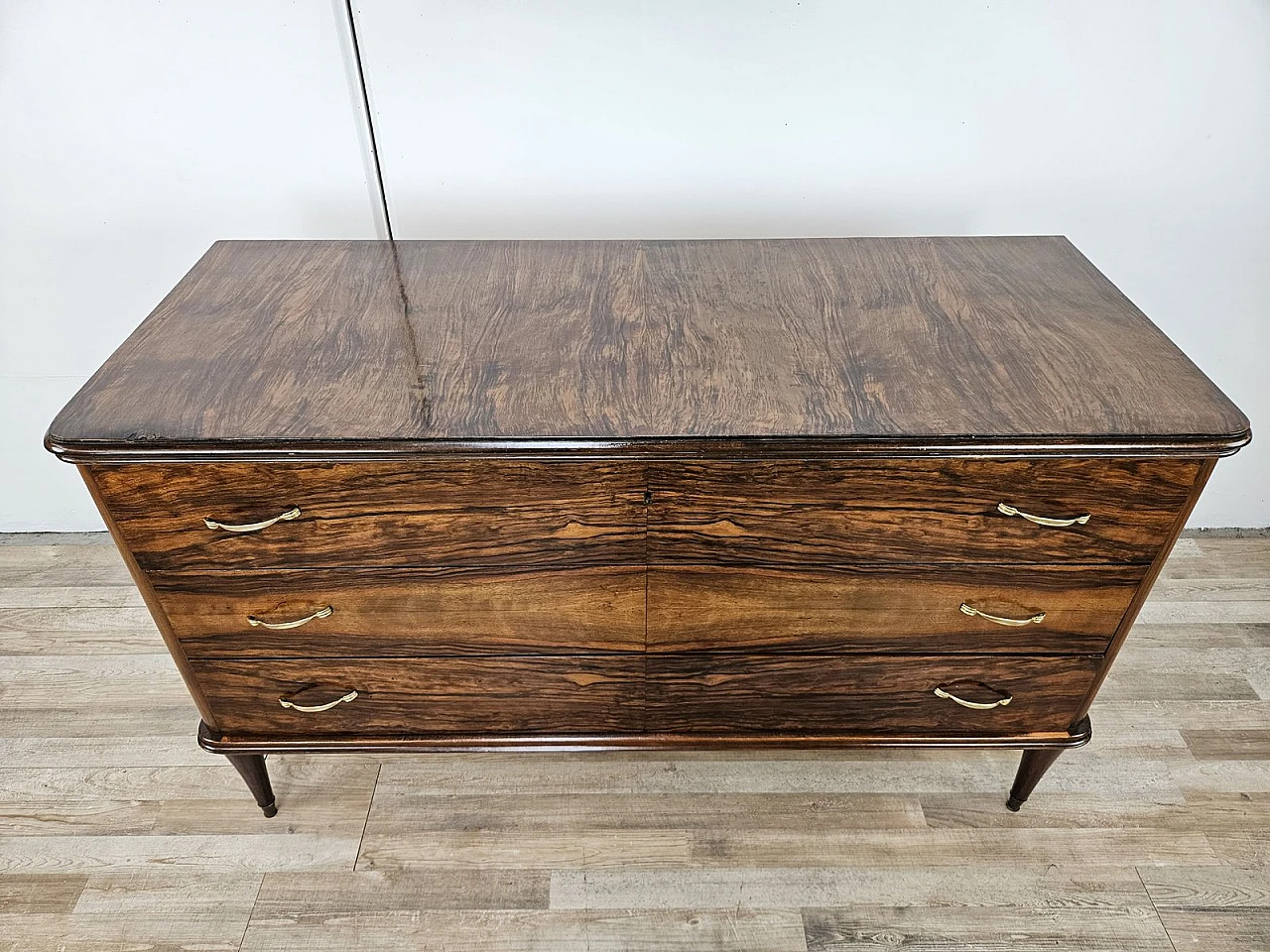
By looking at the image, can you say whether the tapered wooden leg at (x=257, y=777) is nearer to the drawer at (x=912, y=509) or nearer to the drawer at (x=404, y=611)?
the drawer at (x=404, y=611)

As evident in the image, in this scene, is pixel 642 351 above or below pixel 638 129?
below

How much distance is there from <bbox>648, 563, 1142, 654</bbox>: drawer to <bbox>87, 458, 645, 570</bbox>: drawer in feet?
0.39

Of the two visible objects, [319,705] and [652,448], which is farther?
[319,705]

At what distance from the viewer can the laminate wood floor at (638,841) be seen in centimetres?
125

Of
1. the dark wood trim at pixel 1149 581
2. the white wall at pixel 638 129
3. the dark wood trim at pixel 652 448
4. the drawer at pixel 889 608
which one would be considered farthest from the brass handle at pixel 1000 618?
A: the white wall at pixel 638 129

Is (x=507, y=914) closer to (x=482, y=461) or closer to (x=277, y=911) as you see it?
(x=277, y=911)

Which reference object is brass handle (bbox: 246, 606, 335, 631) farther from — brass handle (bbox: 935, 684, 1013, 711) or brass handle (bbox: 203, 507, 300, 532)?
brass handle (bbox: 935, 684, 1013, 711)

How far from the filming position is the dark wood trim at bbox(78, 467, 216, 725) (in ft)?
3.30

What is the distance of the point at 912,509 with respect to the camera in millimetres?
1017

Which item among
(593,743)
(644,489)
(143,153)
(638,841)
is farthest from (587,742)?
(143,153)

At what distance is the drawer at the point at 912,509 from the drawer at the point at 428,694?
0.25 metres

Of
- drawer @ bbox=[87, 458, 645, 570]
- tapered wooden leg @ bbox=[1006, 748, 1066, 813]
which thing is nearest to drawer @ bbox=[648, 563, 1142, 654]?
drawer @ bbox=[87, 458, 645, 570]

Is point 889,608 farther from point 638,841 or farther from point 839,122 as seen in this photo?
point 839,122

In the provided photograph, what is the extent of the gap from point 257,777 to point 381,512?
594 mm
